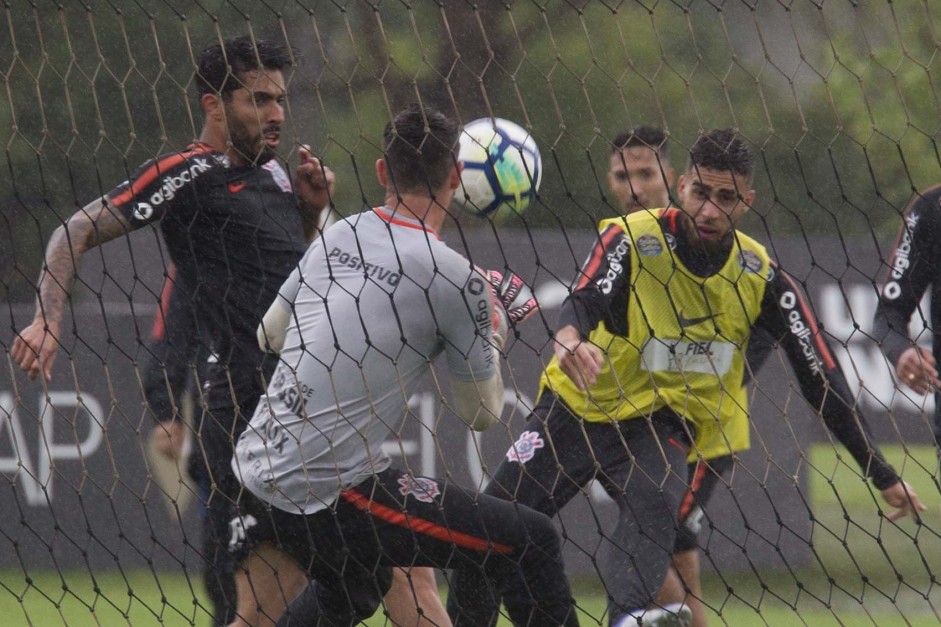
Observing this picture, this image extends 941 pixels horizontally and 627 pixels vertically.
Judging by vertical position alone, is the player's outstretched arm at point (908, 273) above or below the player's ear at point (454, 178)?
below

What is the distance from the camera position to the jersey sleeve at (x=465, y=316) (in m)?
3.23

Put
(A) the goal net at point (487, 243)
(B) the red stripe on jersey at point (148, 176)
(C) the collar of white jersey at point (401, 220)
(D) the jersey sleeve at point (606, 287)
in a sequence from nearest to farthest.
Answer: (C) the collar of white jersey at point (401, 220) → (A) the goal net at point (487, 243) → (B) the red stripe on jersey at point (148, 176) → (D) the jersey sleeve at point (606, 287)

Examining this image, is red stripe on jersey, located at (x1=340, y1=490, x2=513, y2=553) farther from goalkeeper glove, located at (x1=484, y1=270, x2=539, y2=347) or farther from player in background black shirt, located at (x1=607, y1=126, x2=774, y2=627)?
player in background black shirt, located at (x1=607, y1=126, x2=774, y2=627)

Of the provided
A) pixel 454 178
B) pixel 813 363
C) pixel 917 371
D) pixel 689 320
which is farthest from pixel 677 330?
pixel 454 178

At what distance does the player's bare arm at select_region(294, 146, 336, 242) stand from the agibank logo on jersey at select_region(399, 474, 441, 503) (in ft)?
3.29

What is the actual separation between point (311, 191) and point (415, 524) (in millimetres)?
1284

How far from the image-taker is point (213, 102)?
3.98 meters

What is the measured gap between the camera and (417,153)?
10.9 ft

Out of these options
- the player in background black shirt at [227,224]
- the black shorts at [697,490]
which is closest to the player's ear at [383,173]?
the player in background black shirt at [227,224]

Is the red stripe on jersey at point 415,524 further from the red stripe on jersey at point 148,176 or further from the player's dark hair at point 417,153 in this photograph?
the red stripe on jersey at point 148,176

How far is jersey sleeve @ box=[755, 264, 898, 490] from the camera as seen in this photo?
4016 mm

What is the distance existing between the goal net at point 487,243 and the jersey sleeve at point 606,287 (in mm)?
114

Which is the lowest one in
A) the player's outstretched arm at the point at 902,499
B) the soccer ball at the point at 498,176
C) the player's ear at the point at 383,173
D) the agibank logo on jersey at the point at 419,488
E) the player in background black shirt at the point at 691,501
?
the player in background black shirt at the point at 691,501

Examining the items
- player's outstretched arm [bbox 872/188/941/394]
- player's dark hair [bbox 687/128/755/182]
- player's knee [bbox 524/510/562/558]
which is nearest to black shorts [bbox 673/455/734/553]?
player's outstretched arm [bbox 872/188/941/394]
